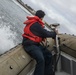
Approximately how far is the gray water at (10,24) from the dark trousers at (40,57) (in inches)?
13.2

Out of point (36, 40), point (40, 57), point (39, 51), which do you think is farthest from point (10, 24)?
point (40, 57)

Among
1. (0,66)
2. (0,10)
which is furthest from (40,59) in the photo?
(0,10)

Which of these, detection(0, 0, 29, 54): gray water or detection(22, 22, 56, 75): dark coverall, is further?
detection(0, 0, 29, 54): gray water

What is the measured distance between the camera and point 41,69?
4191 mm

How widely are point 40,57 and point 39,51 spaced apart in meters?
0.16

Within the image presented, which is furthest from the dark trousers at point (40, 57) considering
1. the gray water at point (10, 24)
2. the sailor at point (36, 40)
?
the gray water at point (10, 24)

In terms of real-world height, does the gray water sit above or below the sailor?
below

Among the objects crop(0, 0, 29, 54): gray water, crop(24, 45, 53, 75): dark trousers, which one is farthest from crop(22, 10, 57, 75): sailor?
crop(0, 0, 29, 54): gray water

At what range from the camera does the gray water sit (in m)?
4.54

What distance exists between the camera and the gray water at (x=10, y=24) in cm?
454

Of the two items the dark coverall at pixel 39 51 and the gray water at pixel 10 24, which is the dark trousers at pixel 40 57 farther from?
the gray water at pixel 10 24

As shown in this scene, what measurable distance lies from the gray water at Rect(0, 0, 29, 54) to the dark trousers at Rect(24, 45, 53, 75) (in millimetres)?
336

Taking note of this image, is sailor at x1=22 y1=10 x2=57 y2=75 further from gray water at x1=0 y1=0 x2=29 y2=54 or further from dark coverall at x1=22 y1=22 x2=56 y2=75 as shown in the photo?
gray water at x1=0 y1=0 x2=29 y2=54

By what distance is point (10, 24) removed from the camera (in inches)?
222
